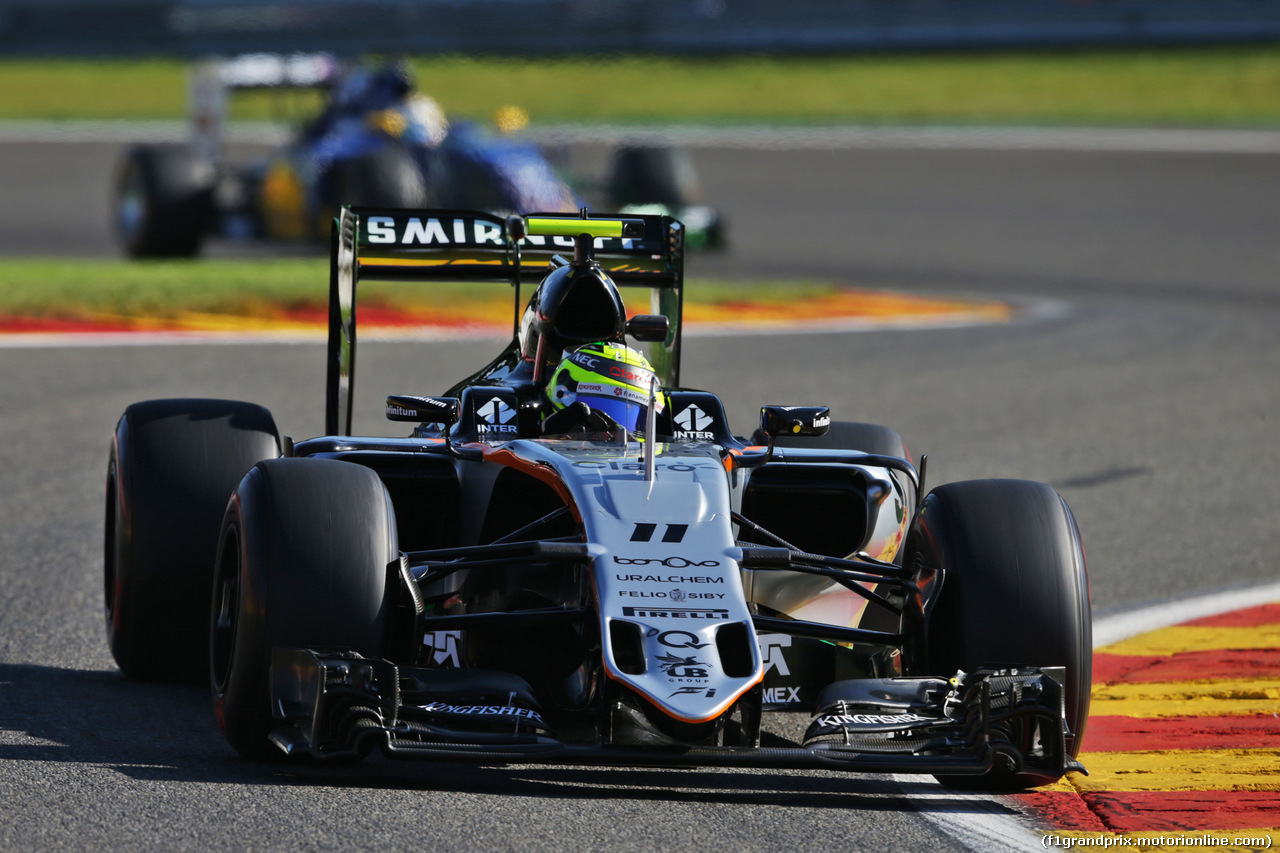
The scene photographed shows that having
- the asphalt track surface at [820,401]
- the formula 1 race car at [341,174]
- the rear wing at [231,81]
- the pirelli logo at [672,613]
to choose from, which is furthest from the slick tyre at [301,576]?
the rear wing at [231,81]

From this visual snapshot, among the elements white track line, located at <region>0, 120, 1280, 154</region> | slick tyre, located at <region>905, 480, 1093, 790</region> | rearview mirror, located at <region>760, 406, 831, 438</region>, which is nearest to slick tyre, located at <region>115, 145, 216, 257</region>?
white track line, located at <region>0, 120, 1280, 154</region>

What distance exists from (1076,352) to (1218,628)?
7829 mm

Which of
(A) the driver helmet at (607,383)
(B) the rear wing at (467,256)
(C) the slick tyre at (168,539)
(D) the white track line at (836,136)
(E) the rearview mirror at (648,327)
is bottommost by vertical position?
(C) the slick tyre at (168,539)

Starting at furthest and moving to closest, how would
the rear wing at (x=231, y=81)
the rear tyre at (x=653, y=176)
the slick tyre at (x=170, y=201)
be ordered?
the rear tyre at (x=653, y=176), the rear wing at (x=231, y=81), the slick tyre at (x=170, y=201)

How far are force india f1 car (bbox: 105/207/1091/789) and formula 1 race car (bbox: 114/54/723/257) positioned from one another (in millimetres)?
10527

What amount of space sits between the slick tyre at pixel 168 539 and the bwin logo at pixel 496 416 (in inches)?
29.9

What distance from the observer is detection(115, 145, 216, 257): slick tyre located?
1831cm

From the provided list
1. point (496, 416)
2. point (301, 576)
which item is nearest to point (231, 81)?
point (496, 416)

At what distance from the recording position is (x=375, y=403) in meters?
11.9

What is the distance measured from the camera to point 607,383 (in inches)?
242

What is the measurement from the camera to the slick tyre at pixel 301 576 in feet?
16.3

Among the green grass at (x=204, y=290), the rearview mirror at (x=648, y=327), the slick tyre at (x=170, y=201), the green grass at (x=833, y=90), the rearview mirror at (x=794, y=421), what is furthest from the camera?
the green grass at (x=833, y=90)

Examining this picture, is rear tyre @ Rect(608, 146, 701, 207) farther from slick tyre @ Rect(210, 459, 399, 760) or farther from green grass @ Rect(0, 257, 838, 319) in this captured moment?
slick tyre @ Rect(210, 459, 399, 760)

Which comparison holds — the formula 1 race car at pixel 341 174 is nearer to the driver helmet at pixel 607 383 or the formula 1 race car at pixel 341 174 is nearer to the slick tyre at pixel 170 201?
the slick tyre at pixel 170 201
